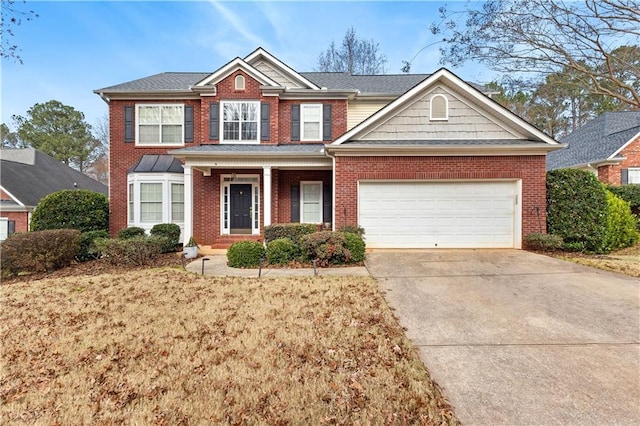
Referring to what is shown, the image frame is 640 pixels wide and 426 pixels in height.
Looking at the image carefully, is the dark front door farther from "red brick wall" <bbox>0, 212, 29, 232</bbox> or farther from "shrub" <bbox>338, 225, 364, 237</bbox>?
"red brick wall" <bbox>0, 212, 29, 232</bbox>

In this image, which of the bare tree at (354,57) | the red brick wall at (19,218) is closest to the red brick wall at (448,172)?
the bare tree at (354,57)

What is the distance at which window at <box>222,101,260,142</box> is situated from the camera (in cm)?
1285

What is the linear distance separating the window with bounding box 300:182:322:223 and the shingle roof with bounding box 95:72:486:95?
194 inches

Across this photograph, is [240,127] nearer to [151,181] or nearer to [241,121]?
[241,121]

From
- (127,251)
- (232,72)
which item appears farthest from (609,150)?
(127,251)

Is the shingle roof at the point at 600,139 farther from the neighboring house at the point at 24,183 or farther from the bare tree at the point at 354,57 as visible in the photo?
the neighboring house at the point at 24,183

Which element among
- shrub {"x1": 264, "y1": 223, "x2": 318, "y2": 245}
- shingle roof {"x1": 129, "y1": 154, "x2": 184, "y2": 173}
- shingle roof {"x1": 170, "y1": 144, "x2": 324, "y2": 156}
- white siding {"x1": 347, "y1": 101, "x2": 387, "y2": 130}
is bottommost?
shrub {"x1": 264, "y1": 223, "x2": 318, "y2": 245}

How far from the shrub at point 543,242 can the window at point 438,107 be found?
15.6ft

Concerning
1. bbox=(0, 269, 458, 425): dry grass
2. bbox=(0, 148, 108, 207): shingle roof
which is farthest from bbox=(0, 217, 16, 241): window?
bbox=(0, 269, 458, 425): dry grass

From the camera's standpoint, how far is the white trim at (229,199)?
42.7ft

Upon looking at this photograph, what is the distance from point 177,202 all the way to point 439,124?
10.5m

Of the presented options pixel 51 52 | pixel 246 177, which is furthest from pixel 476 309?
pixel 51 52

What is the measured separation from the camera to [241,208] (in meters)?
13.1

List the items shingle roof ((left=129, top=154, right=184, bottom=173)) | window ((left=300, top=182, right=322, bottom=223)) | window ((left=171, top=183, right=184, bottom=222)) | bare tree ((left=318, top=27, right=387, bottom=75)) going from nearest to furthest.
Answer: shingle roof ((left=129, top=154, right=184, bottom=173)) < window ((left=171, top=183, right=184, bottom=222)) < window ((left=300, top=182, right=322, bottom=223)) < bare tree ((left=318, top=27, right=387, bottom=75))
